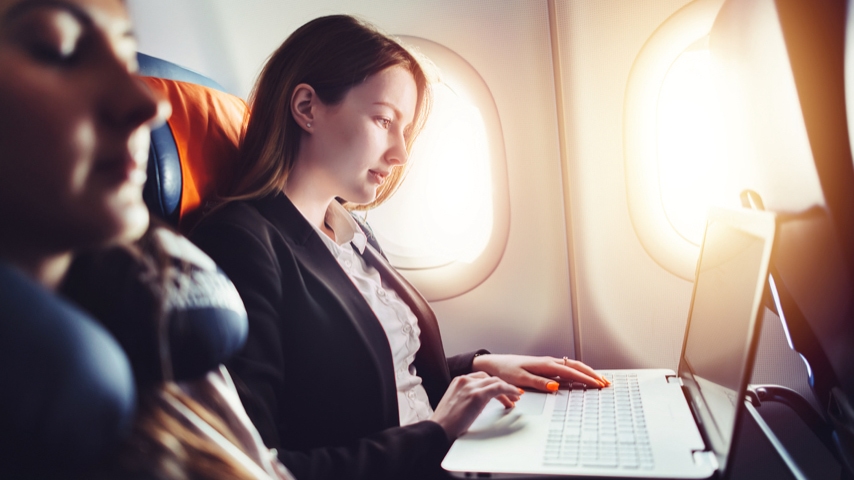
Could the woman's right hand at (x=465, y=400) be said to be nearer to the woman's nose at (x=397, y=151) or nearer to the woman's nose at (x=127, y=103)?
the woman's nose at (x=397, y=151)

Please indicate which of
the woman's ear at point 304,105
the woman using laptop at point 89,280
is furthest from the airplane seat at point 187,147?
the woman using laptop at point 89,280

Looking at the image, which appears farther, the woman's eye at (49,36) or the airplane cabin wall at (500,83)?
the airplane cabin wall at (500,83)

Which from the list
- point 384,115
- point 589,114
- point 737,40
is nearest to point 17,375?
point 737,40

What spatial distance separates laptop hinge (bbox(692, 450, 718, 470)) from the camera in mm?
812

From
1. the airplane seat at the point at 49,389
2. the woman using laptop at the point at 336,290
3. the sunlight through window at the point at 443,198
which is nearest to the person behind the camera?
the airplane seat at the point at 49,389

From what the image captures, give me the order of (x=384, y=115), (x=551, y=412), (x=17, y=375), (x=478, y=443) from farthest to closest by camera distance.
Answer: (x=384, y=115) < (x=551, y=412) < (x=478, y=443) < (x=17, y=375)

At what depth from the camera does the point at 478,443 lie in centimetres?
99

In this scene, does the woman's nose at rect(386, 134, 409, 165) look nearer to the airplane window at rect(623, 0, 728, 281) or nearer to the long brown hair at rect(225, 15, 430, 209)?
the long brown hair at rect(225, 15, 430, 209)

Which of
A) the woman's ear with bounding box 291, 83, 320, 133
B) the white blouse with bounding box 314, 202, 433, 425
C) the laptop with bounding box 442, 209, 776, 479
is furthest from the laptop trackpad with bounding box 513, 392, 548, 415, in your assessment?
the woman's ear with bounding box 291, 83, 320, 133

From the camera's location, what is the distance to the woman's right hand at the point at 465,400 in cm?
104

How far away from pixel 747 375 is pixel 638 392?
59cm

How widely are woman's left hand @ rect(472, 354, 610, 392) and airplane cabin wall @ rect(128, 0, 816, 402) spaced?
1.30 feet

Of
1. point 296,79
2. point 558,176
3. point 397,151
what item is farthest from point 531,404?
point 296,79

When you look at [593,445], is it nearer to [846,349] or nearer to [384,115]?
[846,349]
